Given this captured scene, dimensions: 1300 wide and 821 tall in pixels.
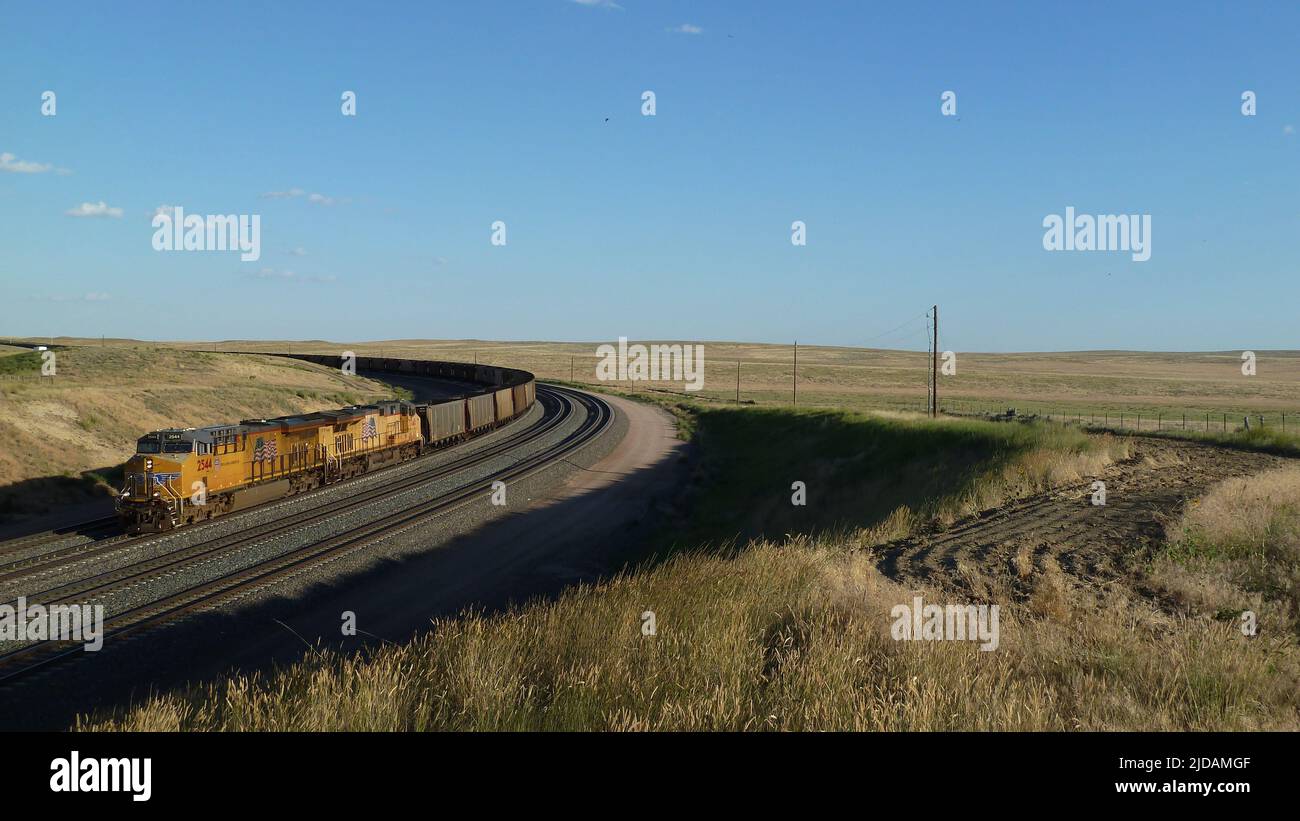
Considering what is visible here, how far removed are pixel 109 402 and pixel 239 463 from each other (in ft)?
79.3

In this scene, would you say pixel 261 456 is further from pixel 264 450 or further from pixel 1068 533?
pixel 1068 533

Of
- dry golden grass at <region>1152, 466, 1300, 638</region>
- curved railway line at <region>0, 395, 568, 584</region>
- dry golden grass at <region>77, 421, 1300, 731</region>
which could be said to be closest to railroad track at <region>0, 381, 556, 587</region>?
curved railway line at <region>0, 395, 568, 584</region>

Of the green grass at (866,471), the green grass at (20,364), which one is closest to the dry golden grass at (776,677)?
the green grass at (866,471)

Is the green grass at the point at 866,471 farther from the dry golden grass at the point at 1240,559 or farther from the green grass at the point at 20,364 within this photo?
the green grass at the point at 20,364

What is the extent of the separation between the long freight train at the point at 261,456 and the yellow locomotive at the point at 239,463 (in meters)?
0.03

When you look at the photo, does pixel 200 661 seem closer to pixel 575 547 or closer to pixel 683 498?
pixel 575 547

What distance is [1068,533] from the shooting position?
17734 millimetres

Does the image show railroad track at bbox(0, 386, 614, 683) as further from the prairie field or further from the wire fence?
the prairie field

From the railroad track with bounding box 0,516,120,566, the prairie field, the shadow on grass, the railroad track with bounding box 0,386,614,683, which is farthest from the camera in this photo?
the prairie field

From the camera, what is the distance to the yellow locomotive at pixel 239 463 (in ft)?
80.5

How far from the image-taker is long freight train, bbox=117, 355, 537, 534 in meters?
24.6

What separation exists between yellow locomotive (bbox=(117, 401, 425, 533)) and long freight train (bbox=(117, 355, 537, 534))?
29 mm
